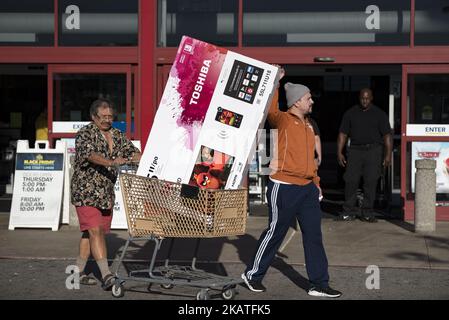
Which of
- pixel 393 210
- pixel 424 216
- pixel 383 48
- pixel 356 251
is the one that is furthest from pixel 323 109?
pixel 356 251

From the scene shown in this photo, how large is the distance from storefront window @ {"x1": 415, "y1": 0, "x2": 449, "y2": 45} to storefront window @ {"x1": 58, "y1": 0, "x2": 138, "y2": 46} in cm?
406

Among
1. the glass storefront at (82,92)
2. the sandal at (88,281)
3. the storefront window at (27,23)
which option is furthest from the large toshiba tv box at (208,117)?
the storefront window at (27,23)

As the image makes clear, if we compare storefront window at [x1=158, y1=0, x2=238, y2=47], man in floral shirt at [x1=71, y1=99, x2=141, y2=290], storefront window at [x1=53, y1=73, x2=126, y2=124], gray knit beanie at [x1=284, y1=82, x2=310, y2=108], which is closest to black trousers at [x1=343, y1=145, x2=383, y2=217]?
storefront window at [x1=158, y1=0, x2=238, y2=47]

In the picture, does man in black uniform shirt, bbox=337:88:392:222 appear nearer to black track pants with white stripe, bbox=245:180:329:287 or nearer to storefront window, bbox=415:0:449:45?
storefront window, bbox=415:0:449:45

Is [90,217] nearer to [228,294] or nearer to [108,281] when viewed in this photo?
[108,281]

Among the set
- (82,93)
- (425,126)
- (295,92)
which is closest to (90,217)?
(295,92)

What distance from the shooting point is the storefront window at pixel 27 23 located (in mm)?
12641

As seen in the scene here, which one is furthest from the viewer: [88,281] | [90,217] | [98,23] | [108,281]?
[98,23]

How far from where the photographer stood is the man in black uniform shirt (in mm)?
12297

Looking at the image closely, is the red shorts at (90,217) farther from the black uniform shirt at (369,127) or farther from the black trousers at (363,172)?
the black uniform shirt at (369,127)

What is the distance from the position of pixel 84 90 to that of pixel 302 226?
5.89 m

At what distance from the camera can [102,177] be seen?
7.94 metres

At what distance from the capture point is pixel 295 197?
7570mm
